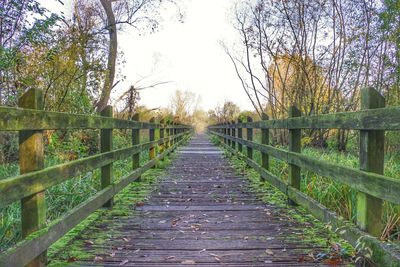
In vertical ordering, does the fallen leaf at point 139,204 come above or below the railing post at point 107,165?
below

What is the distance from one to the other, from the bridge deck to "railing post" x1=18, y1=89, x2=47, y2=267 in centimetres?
48

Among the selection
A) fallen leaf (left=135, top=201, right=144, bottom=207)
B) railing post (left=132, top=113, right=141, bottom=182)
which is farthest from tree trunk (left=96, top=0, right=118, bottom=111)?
fallen leaf (left=135, top=201, right=144, bottom=207)

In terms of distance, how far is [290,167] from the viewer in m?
4.82

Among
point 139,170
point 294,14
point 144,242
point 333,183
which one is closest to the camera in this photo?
point 144,242

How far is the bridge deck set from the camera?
3004mm

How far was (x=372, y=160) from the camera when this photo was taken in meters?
2.75

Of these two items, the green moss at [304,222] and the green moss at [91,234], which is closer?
the green moss at [91,234]

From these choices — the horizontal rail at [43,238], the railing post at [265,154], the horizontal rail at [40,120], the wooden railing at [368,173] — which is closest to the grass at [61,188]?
the horizontal rail at [43,238]

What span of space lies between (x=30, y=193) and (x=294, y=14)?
10215 mm

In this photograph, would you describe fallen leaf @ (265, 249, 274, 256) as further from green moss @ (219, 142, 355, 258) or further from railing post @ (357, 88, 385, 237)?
railing post @ (357, 88, 385, 237)

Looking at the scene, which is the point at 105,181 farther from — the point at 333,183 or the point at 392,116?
the point at 392,116

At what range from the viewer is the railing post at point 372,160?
9.01 feet

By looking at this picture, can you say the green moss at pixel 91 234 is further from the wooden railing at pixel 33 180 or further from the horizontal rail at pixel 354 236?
the horizontal rail at pixel 354 236

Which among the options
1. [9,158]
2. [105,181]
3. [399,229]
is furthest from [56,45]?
[399,229]
